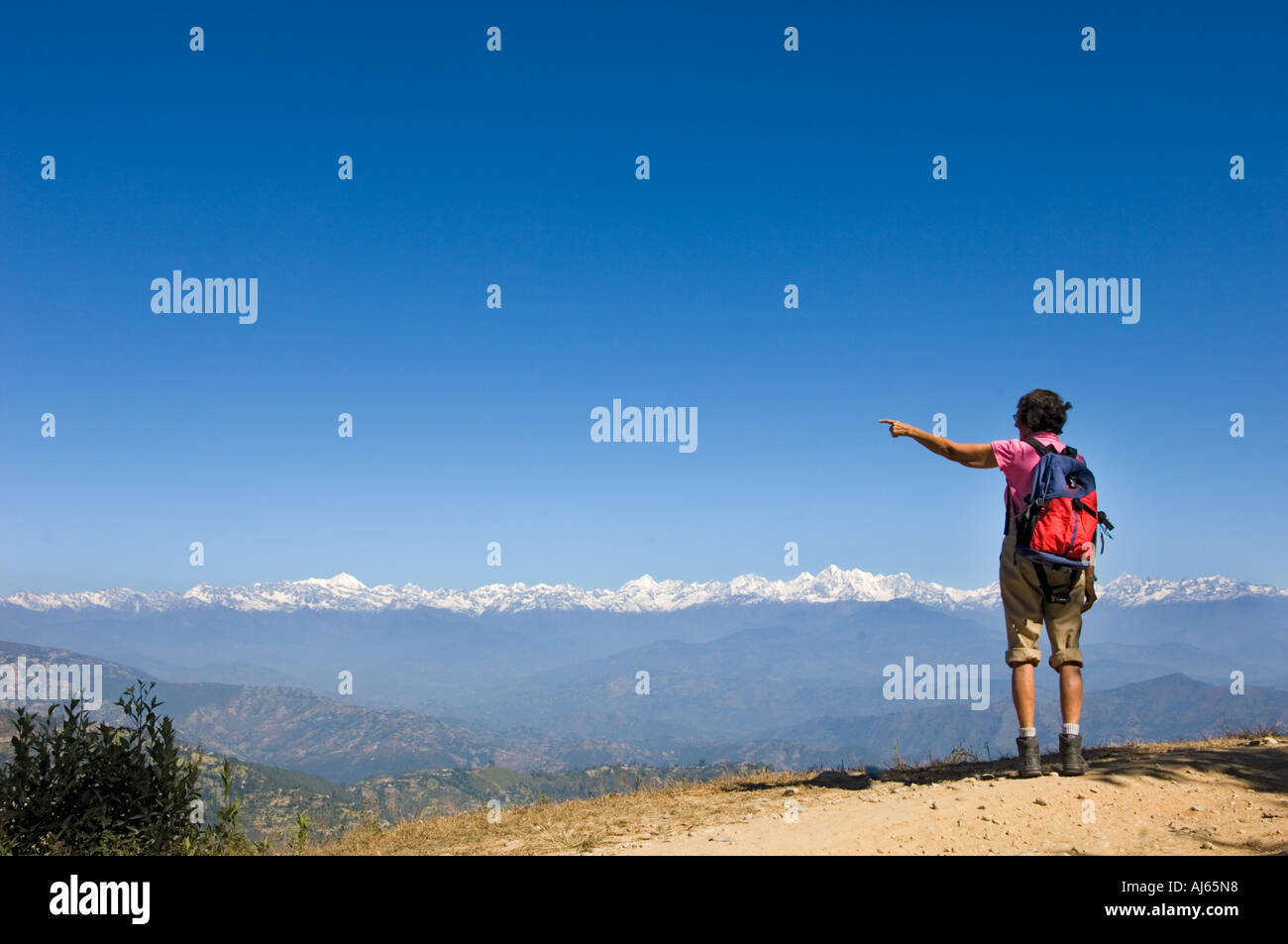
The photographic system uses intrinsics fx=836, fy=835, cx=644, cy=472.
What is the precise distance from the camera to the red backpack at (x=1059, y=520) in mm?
8047

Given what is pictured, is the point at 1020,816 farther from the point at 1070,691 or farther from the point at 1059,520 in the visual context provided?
the point at 1059,520

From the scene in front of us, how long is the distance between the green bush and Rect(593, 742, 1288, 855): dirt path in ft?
13.3

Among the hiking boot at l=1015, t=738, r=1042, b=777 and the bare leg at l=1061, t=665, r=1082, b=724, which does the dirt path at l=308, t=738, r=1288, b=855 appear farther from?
the bare leg at l=1061, t=665, r=1082, b=724

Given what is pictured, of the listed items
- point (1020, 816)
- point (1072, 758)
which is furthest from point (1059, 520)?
point (1020, 816)

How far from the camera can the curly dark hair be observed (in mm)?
8664

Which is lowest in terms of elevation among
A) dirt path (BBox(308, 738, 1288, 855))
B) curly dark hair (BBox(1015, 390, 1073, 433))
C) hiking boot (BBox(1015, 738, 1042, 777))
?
dirt path (BBox(308, 738, 1288, 855))

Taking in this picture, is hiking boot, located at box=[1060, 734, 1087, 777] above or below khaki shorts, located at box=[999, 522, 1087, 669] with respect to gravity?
below

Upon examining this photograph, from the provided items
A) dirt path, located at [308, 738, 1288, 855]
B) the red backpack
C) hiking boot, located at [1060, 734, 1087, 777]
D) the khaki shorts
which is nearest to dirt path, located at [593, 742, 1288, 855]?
dirt path, located at [308, 738, 1288, 855]

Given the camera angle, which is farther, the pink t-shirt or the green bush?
the pink t-shirt

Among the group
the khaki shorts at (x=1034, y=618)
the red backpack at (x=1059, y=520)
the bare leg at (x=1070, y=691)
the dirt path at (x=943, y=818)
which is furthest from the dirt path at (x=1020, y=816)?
the red backpack at (x=1059, y=520)

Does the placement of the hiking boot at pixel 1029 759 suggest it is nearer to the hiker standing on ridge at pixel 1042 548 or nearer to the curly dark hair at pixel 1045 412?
the hiker standing on ridge at pixel 1042 548
